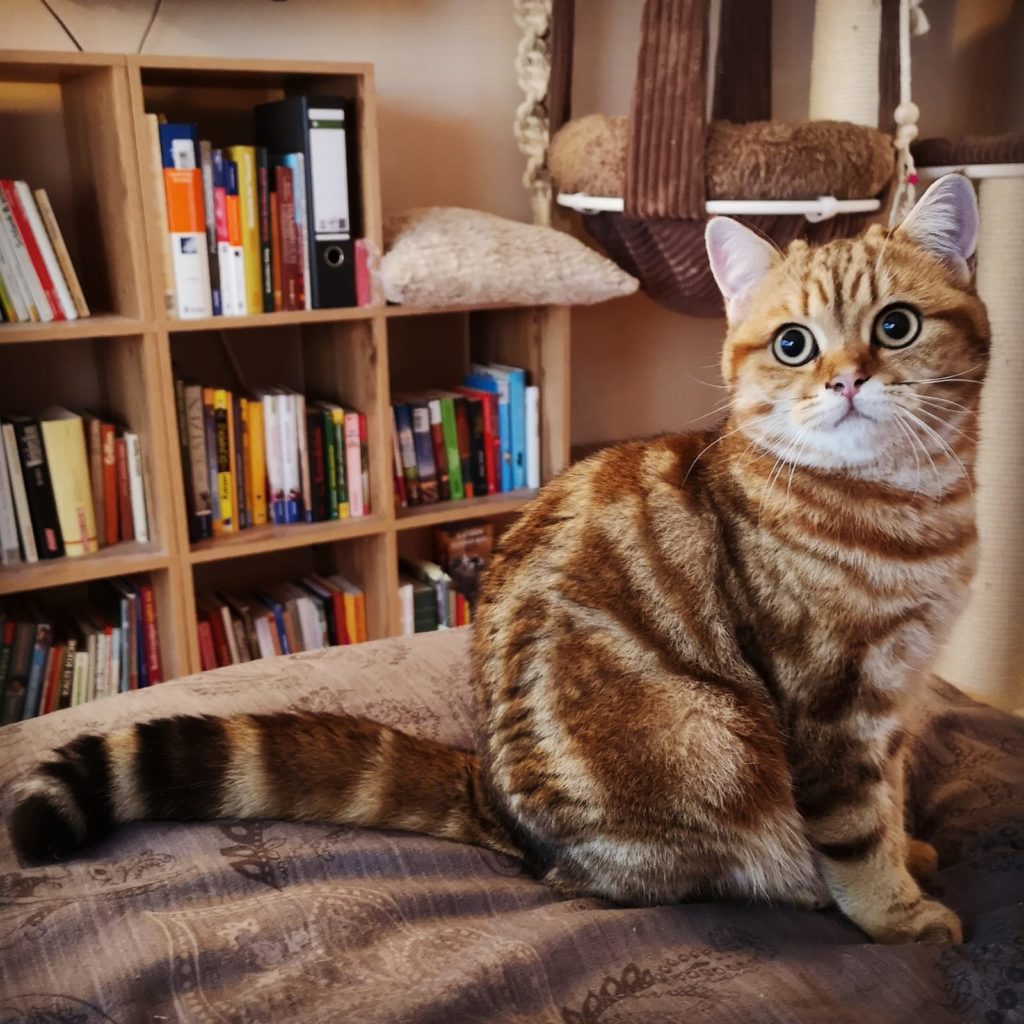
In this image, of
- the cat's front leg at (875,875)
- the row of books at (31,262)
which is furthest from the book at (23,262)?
the cat's front leg at (875,875)

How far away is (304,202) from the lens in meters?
2.03

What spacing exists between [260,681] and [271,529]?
2.27 ft

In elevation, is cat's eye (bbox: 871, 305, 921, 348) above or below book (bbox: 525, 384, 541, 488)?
above

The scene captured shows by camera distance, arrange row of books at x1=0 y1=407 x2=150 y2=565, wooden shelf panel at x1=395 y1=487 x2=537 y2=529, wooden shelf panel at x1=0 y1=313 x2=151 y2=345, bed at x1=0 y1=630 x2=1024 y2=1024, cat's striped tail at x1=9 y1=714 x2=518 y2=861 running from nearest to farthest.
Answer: bed at x1=0 y1=630 x2=1024 y2=1024
cat's striped tail at x1=9 y1=714 x2=518 y2=861
wooden shelf panel at x1=0 y1=313 x2=151 y2=345
row of books at x1=0 y1=407 x2=150 y2=565
wooden shelf panel at x1=395 y1=487 x2=537 y2=529

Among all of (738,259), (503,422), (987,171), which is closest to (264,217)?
(503,422)

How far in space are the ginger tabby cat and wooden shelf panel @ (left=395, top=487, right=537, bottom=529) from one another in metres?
1.04

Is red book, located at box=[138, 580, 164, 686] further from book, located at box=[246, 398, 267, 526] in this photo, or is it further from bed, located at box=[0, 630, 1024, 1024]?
bed, located at box=[0, 630, 1024, 1024]

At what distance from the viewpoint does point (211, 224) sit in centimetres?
197

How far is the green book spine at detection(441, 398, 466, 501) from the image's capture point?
232cm

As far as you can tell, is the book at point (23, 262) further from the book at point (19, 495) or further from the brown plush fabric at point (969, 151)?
the brown plush fabric at point (969, 151)

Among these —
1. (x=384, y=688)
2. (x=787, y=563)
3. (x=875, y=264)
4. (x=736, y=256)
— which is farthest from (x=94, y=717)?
(x=875, y=264)

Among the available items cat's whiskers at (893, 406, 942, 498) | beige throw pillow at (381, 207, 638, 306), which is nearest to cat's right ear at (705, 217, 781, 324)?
cat's whiskers at (893, 406, 942, 498)

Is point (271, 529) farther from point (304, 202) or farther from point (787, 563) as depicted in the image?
point (787, 563)

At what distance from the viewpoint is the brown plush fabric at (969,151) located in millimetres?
2055
